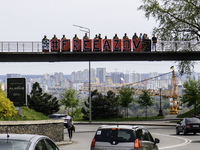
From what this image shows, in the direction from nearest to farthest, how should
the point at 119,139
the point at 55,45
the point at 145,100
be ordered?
the point at 119,139 < the point at 55,45 < the point at 145,100

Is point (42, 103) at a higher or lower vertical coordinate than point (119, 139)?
lower

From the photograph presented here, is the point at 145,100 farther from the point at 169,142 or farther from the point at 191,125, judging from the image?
the point at 169,142

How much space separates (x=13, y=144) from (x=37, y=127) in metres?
17.8

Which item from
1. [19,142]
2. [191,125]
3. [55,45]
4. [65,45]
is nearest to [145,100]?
[65,45]

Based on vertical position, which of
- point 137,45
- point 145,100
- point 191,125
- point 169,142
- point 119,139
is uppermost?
point 137,45

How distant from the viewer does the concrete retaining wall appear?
23519 millimetres

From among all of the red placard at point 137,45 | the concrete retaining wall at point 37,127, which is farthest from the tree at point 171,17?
the concrete retaining wall at point 37,127

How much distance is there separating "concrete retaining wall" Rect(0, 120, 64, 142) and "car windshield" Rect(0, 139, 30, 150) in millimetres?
14976

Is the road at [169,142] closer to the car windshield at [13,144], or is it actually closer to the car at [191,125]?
the car at [191,125]

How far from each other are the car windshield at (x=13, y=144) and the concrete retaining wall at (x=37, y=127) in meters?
15.0

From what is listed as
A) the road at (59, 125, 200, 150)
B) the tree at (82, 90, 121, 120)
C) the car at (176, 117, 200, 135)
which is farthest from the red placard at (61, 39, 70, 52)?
the tree at (82, 90, 121, 120)

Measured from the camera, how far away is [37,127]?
2589 cm

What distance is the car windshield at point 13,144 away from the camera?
321 inches

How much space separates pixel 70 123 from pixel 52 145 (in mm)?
19764
